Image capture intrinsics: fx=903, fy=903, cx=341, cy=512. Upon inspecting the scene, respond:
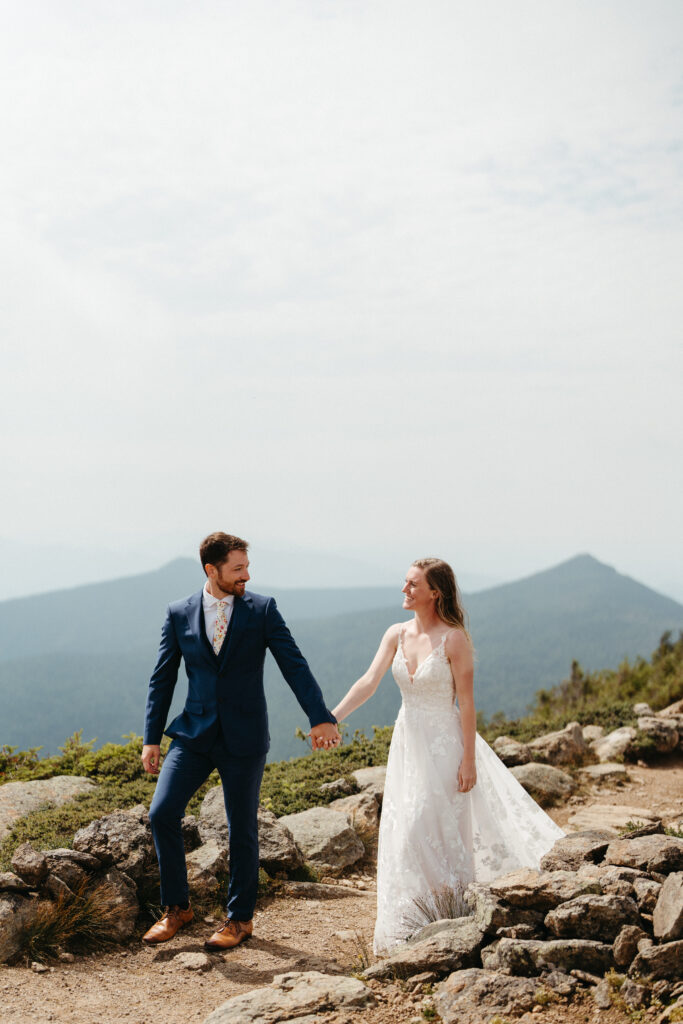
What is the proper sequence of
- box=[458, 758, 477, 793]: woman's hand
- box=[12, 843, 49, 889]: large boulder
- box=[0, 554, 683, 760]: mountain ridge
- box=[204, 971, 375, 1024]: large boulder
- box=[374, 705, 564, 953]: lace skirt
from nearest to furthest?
box=[204, 971, 375, 1024]: large boulder → box=[12, 843, 49, 889]: large boulder → box=[374, 705, 564, 953]: lace skirt → box=[458, 758, 477, 793]: woman's hand → box=[0, 554, 683, 760]: mountain ridge

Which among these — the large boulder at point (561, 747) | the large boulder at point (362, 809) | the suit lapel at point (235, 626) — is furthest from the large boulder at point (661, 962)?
the large boulder at point (561, 747)

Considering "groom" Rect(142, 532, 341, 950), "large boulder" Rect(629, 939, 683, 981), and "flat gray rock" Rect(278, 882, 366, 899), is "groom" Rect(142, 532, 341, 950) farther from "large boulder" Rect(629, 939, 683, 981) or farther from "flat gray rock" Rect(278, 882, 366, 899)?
"large boulder" Rect(629, 939, 683, 981)

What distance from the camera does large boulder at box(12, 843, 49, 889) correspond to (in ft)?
19.7

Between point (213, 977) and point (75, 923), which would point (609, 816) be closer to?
point (213, 977)

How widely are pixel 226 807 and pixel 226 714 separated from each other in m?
0.65

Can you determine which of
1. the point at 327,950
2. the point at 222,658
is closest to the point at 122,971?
the point at 327,950

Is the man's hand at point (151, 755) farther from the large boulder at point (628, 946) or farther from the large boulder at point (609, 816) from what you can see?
the large boulder at point (609, 816)

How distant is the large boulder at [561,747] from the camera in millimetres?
11750

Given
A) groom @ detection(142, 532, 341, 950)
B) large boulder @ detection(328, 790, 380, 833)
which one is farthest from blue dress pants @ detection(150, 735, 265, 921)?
large boulder @ detection(328, 790, 380, 833)

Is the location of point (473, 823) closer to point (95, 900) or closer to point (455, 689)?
point (455, 689)

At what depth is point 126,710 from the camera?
541 ft

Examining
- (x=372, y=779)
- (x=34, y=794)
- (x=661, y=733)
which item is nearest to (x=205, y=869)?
(x=34, y=794)

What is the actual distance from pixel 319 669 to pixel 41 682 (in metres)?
58.9

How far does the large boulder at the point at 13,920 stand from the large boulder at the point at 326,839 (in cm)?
287
